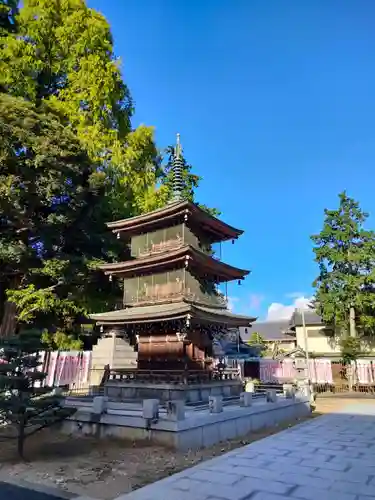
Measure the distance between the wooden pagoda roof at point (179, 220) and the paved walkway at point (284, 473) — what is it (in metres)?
9.52

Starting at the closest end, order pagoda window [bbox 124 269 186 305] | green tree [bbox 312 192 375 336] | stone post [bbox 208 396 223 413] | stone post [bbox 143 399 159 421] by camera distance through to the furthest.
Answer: stone post [bbox 143 399 159 421] → stone post [bbox 208 396 223 413] → pagoda window [bbox 124 269 186 305] → green tree [bbox 312 192 375 336]

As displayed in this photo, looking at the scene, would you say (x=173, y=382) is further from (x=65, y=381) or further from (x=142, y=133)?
(x=142, y=133)

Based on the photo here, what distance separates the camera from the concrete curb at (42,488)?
20.8ft

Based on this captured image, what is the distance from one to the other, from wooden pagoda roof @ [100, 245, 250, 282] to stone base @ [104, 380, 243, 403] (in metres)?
5.01

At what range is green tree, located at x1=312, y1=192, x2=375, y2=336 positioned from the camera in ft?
106

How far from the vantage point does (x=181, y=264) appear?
16.2 metres

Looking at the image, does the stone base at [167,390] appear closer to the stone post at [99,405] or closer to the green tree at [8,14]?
the stone post at [99,405]

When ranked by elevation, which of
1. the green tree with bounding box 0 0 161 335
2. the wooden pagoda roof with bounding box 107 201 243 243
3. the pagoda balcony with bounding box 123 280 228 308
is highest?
the green tree with bounding box 0 0 161 335

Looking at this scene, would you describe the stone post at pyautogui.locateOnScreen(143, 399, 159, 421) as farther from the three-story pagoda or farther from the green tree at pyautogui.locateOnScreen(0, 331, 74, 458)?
the three-story pagoda

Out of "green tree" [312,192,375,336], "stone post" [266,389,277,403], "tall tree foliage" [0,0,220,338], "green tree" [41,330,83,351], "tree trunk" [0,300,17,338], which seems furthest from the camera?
"green tree" [312,192,375,336]

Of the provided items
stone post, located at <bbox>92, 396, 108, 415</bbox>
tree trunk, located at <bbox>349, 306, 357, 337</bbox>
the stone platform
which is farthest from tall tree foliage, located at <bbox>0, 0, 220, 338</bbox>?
tree trunk, located at <bbox>349, 306, 357, 337</bbox>

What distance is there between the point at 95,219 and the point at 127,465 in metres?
18.9

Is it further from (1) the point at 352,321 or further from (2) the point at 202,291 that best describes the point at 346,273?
(2) the point at 202,291

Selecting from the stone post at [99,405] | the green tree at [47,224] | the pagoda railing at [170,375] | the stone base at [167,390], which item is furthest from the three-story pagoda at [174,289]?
the green tree at [47,224]
